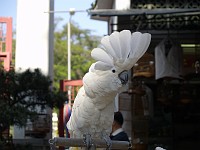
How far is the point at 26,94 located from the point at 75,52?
20.5 meters

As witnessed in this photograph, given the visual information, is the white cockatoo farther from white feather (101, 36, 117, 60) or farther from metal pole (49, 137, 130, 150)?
metal pole (49, 137, 130, 150)

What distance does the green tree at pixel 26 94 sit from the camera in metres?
5.20

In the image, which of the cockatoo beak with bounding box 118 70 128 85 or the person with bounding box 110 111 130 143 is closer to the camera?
the cockatoo beak with bounding box 118 70 128 85

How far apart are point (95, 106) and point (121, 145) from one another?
316 millimetres

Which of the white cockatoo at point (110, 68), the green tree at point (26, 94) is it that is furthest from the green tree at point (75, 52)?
the white cockatoo at point (110, 68)

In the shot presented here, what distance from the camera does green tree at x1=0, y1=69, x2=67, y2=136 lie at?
17.1ft

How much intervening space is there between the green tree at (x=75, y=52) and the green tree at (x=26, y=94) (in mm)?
17654

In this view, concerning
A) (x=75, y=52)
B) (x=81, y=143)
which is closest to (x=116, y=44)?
(x=81, y=143)

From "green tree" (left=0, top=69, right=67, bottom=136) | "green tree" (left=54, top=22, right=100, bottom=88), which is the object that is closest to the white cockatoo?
"green tree" (left=0, top=69, right=67, bottom=136)

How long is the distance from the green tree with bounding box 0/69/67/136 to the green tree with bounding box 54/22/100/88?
1765cm

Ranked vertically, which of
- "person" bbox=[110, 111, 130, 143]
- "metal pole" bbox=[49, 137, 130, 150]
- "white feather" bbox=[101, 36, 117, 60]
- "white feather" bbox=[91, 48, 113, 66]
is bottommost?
"person" bbox=[110, 111, 130, 143]

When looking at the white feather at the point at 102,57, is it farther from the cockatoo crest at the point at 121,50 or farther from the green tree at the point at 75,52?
the green tree at the point at 75,52

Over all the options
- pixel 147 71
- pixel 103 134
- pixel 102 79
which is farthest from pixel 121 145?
pixel 147 71

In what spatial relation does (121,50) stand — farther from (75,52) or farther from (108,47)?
(75,52)
